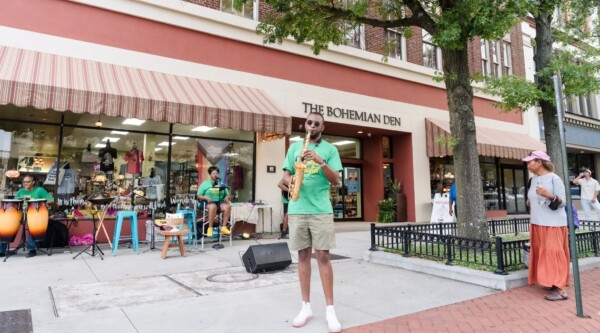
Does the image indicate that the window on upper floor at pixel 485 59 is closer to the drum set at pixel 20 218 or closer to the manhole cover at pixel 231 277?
the manhole cover at pixel 231 277

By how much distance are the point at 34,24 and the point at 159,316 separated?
26.1 feet

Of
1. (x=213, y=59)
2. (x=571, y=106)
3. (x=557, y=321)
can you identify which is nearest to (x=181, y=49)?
(x=213, y=59)

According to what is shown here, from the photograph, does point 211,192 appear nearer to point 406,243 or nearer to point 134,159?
point 134,159

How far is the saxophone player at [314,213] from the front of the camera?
3.58 meters

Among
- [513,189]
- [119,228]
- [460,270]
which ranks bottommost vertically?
[460,270]

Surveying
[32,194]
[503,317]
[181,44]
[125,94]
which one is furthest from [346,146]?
[503,317]

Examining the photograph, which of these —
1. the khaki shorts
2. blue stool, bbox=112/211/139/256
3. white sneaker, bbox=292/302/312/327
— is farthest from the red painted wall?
white sneaker, bbox=292/302/312/327

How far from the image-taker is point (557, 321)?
12.6ft

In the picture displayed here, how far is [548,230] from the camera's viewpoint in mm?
4797

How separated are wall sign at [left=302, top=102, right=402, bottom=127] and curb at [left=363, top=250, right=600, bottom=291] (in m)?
6.15

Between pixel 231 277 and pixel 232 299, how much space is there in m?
1.17

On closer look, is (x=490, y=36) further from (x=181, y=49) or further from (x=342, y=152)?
(x=342, y=152)

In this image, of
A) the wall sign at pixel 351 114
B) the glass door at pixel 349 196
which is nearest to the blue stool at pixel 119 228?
the wall sign at pixel 351 114

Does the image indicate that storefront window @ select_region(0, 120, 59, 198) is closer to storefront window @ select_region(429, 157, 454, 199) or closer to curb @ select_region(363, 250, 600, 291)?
curb @ select_region(363, 250, 600, 291)
